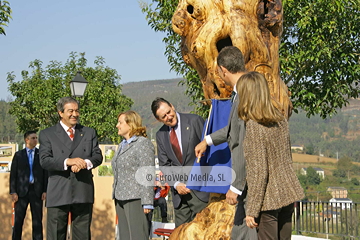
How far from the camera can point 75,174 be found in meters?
6.16

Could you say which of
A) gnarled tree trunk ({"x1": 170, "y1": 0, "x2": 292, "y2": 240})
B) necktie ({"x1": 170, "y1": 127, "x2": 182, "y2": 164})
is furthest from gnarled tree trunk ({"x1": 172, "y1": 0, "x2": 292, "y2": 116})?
necktie ({"x1": 170, "y1": 127, "x2": 182, "y2": 164})

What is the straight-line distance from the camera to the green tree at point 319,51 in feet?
40.1

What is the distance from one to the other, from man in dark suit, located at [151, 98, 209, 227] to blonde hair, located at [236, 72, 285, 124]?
218 cm

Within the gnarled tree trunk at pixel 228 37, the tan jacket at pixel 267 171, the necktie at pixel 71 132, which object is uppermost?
the gnarled tree trunk at pixel 228 37

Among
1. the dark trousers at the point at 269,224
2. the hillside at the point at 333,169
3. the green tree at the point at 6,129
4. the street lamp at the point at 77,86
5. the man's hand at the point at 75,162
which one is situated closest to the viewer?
the dark trousers at the point at 269,224

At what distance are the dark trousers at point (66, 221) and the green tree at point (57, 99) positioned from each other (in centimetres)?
2825

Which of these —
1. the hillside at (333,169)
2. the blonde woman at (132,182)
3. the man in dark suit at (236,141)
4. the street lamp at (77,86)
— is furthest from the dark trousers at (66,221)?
the hillside at (333,169)

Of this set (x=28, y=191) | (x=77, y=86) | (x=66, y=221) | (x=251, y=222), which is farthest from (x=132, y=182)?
(x=77, y=86)

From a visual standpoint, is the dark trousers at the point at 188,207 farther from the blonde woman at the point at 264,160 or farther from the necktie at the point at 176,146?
the blonde woman at the point at 264,160

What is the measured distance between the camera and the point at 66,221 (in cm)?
618

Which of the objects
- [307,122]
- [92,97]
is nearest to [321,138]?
[307,122]

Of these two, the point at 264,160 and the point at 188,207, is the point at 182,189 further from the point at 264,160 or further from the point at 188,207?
the point at 264,160

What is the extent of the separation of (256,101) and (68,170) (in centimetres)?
307

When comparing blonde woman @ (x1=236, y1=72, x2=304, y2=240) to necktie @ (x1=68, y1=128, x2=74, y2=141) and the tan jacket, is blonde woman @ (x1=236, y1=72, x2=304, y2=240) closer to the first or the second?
the tan jacket
